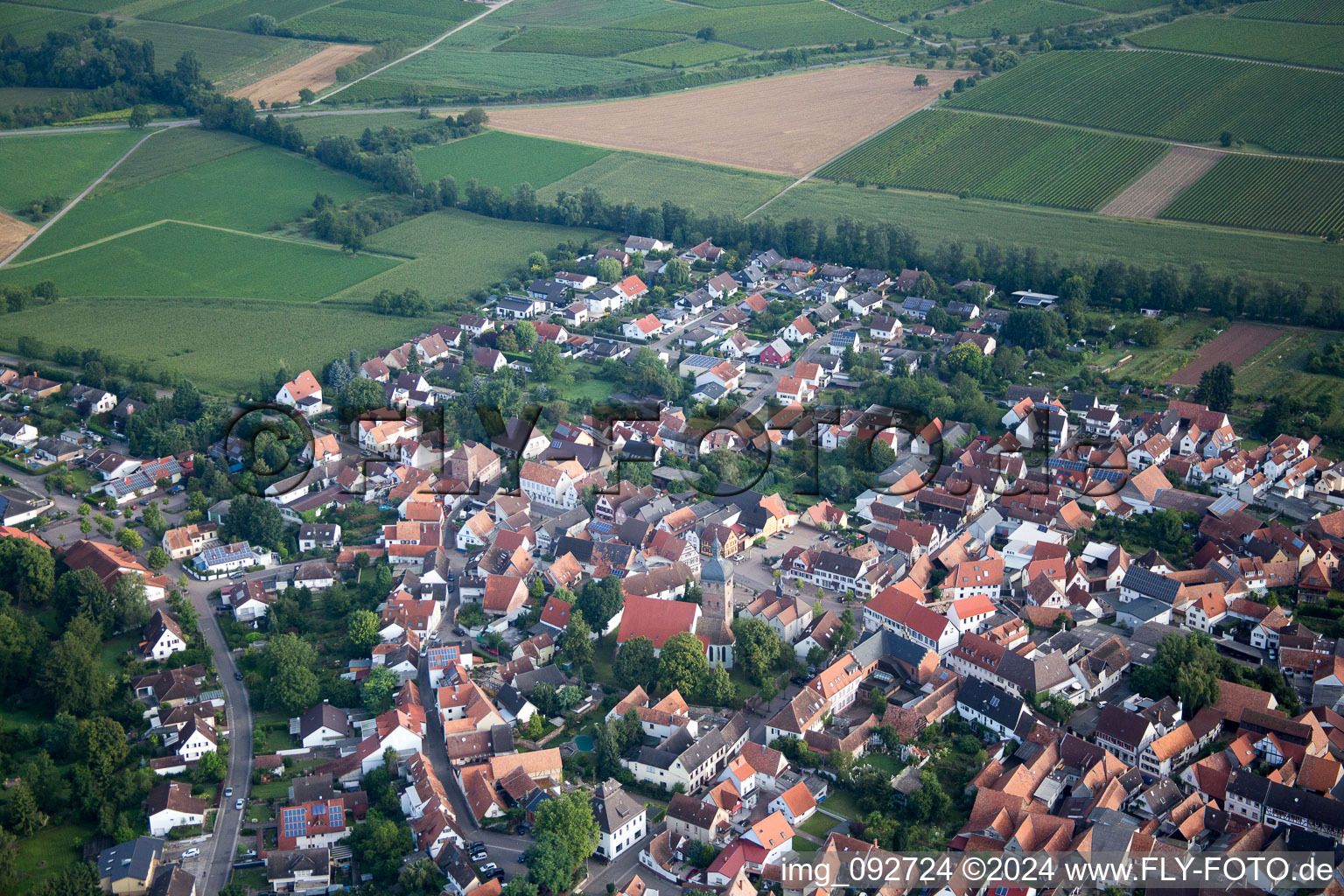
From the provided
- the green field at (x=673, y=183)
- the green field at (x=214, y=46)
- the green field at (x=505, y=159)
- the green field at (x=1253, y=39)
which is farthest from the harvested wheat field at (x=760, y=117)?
the green field at (x=214, y=46)

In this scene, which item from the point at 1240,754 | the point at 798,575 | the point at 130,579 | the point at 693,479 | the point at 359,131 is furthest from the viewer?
the point at 359,131

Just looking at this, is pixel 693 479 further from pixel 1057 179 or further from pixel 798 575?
pixel 1057 179

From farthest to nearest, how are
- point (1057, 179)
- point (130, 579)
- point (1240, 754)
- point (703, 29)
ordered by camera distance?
point (703, 29)
point (1057, 179)
point (130, 579)
point (1240, 754)

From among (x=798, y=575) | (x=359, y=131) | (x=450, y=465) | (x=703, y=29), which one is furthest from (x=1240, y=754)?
(x=703, y=29)

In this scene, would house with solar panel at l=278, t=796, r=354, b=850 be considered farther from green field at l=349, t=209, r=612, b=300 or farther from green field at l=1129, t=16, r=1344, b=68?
green field at l=1129, t=16, r=1344, b=68

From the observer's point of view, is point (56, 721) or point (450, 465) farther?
point (450, 465)
